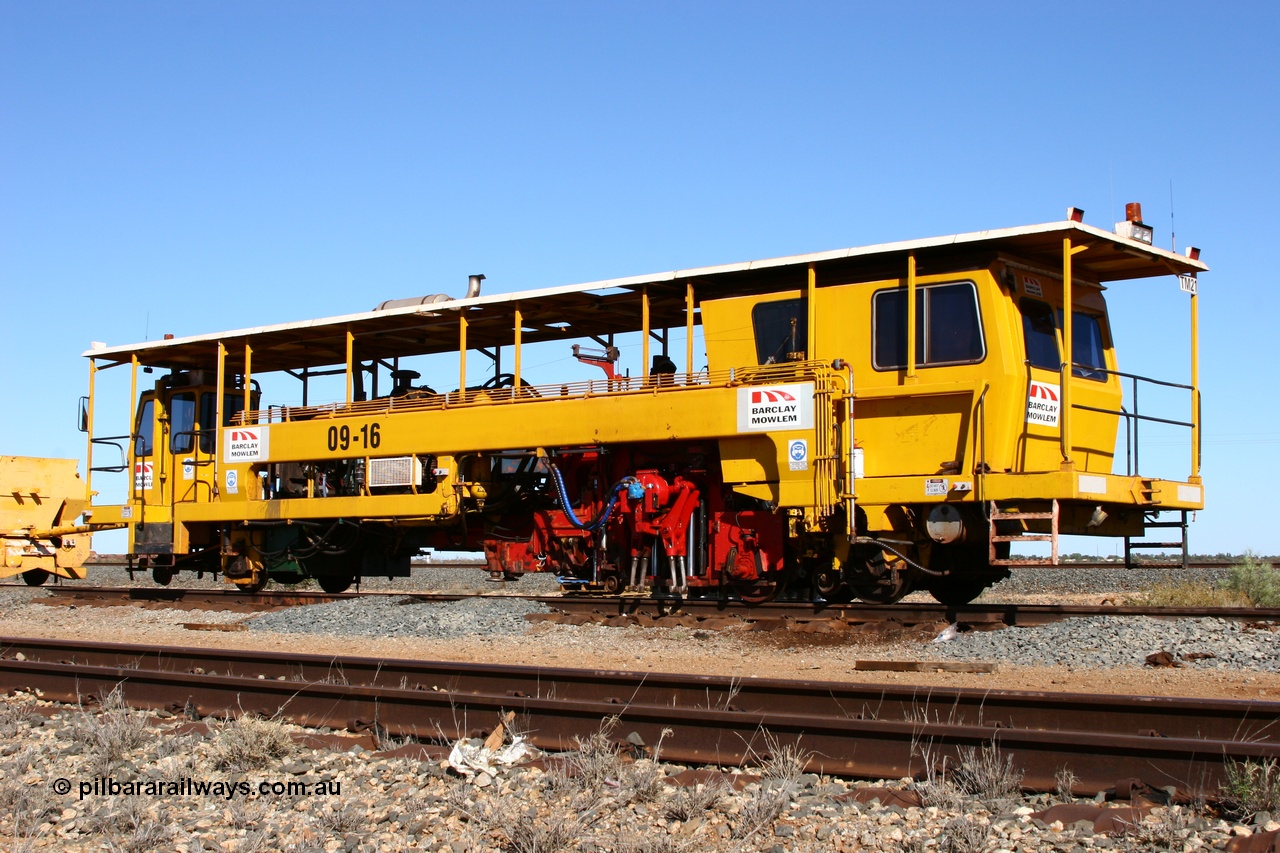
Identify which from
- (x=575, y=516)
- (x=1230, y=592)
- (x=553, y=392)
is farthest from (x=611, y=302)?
(x=1230, y=592)

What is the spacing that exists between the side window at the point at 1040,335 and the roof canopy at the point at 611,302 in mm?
471

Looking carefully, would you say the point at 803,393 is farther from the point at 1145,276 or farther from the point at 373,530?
the point at 373,530

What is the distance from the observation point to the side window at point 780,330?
13.0 m

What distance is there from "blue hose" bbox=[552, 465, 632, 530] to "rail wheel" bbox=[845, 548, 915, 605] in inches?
106

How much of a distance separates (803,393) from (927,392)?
1.17 m

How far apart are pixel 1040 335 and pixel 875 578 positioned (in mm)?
2865

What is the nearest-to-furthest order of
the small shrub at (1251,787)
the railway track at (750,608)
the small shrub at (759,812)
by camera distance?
the small shrub at (1251,787) < the small shrub at (759,812) < the railway track at (750,608)

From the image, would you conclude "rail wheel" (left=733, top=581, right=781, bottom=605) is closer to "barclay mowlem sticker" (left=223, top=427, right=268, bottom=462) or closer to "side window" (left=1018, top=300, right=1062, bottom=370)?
"side window" (left=1018, top=300, right=1062, bottom=370)

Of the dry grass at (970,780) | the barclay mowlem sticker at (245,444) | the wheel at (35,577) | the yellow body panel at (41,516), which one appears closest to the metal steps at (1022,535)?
the dry grass at (970,780)

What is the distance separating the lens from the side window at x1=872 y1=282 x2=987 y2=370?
11938mm

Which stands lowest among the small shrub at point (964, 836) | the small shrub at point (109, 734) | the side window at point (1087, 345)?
the small shrub at point (109, 734)

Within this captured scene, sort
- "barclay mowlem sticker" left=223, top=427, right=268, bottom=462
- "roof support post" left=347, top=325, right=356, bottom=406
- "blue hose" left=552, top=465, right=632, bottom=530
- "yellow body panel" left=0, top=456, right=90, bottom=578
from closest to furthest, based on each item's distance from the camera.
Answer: "blue hose" left=552, top=465, right=632, bottom=530
"roof support post" left=347, top=325, right=356, bottom=406
"barclay mowlem sticker" left=223, top=427, right=268, bottom=462
"yellow body panel" left=0, top=456, right=90, bottom=578

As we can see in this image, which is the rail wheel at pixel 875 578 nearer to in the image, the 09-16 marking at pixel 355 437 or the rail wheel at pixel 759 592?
the rail wheel at pixel 759 592

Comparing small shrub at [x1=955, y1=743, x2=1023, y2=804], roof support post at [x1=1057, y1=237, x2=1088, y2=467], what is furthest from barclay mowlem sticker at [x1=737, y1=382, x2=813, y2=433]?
small shrub at [x1=955, y1=743, x2=1023, y2=804]
